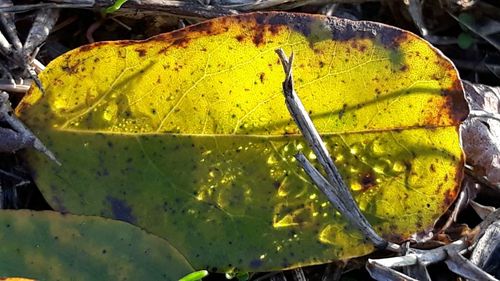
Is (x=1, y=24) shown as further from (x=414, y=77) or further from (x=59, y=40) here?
(x=414, y=77)

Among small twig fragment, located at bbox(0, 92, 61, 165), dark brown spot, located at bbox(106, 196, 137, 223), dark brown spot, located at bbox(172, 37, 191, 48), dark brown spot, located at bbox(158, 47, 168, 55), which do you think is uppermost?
dark brown spot, located at bbox(172, 37, 191, 48)

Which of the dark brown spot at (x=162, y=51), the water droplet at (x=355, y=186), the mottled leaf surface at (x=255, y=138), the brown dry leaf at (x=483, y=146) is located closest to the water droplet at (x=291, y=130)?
the mottled leaf surface at (x=255, y=138)

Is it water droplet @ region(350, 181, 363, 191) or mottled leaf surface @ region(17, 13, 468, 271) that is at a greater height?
mottled leaf surface @ region(17, 13, 468, 271)

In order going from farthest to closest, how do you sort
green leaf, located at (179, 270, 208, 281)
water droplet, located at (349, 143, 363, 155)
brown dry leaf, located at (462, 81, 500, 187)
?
1. brown dry leaf, located at (462, 81, 500, 187)
2. water droplet, located at (349, 143, 363, 155)
3. green leaf, located at (179, 270, 208, 281)

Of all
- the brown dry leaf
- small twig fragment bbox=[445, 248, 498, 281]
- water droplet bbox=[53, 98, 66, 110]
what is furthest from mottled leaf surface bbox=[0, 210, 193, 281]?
the brown dry leaf

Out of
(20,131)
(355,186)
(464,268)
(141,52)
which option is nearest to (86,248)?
(20,131)

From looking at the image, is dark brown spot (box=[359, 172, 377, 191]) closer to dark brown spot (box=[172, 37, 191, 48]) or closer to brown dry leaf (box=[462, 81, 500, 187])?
brown dry leaf (box=[462, 81, 500, 187])
